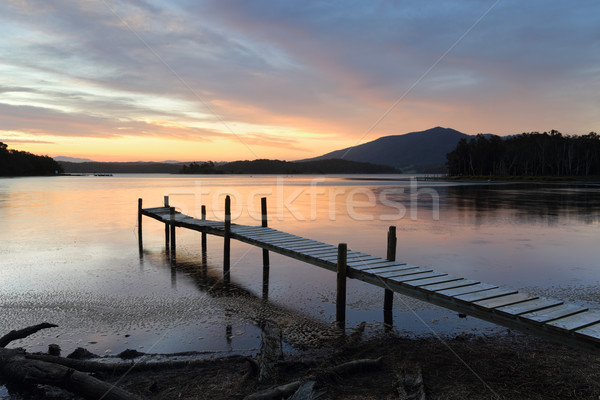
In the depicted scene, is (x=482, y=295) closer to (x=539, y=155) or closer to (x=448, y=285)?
(x=448, y=285)

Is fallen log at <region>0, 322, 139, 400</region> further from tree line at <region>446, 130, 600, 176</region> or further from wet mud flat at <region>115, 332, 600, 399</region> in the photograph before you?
tree line at <region>446, 130, 600, 176</region>

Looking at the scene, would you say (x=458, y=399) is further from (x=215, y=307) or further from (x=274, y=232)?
(x=274, y=232)

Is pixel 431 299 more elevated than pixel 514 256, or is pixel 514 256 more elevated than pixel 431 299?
pixel 431 299

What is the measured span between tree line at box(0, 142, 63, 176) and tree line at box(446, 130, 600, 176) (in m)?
166

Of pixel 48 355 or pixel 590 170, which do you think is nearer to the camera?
pixel 48 355

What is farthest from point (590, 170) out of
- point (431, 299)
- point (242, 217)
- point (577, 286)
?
point (431, 299)

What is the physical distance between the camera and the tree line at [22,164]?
15212 cm

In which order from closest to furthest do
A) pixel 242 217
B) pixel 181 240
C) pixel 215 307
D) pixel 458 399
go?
pixel 458 399 → pixel 215 307 → pixel 181 240 → pixel 242 217

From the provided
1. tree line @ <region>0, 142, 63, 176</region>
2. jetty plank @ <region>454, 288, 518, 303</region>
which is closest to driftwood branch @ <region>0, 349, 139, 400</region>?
jetty plank @ <region>454, 288, 518, 303</region>

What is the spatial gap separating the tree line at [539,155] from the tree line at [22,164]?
166 meters

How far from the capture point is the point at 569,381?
5.92m

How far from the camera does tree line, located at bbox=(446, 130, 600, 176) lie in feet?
341

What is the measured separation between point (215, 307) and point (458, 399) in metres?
6.27

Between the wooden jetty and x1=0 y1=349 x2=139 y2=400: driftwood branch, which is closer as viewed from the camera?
x1=0 y1=349 x2=139 y2=400: driftwood branch
